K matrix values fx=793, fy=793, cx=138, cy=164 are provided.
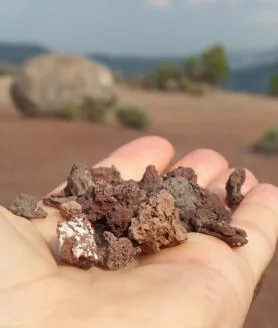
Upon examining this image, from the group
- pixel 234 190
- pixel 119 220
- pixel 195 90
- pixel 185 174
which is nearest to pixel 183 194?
pixel 185 174

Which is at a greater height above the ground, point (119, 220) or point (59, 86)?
point (119, 220)

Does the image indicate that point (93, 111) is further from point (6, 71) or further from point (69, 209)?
point (6, 71)

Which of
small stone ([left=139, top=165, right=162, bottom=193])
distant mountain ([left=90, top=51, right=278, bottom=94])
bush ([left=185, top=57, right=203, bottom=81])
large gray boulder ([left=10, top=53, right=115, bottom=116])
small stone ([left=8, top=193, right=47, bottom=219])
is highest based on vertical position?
small stone ([left=139, top=165, right=162, bottom=193])

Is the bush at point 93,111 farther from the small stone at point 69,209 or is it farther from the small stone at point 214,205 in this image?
the small stone at point 69,209

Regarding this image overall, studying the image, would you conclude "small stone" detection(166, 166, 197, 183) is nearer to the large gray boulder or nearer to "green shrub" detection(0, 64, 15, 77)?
the large gray boulder

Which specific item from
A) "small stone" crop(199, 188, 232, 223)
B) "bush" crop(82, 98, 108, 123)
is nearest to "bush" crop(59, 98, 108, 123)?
"bush" crop(82, 98, 108, 123)

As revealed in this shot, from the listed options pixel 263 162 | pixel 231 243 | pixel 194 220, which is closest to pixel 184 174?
pixel 194 220

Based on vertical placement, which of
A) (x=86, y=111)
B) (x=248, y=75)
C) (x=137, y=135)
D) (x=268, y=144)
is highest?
(x=268, y=144)
